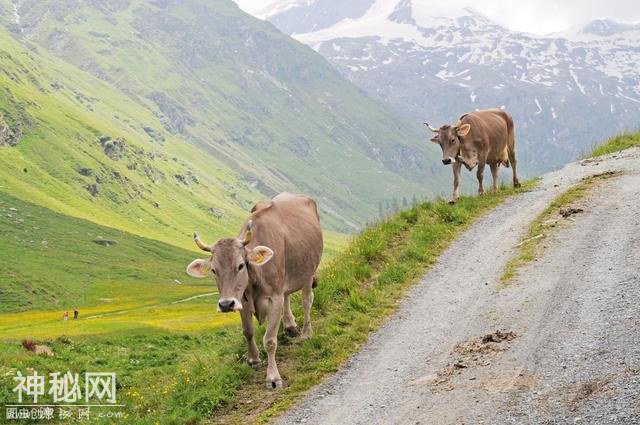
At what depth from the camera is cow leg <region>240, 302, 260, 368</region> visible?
14.9m

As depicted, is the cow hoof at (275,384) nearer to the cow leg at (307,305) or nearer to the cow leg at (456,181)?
the cow leg at (307,305)

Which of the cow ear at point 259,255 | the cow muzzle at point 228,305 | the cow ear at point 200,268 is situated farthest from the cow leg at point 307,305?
the cow muzzle at point 228,305

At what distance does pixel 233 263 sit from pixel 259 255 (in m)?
0.62

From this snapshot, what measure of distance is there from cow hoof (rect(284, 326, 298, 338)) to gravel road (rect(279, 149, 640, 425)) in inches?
80.1

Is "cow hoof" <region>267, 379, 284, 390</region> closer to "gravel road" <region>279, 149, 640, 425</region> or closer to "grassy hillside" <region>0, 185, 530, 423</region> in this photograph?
"grassy hillside" <region>0, 185, 530, 423</region>

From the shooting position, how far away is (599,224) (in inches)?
882

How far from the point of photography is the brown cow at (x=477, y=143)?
27781mm

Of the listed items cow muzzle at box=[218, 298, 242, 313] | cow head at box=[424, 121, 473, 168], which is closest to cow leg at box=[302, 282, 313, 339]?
cow muzzle at box=[218, 298, 242, 313]

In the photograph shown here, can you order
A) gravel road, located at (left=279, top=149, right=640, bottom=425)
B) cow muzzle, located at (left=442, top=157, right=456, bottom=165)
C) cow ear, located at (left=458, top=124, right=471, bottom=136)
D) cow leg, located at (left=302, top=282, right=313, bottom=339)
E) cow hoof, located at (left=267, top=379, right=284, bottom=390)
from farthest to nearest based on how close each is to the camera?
cow ear, located at (left=458, top=124, right=471, bottom=136) → cow muzzle, located at (left=442, top=157, right=456, bottom=165) → cow leg, located at (left=302, top=282, right=313, bottom=339) → cow hoof, located at (left=267, top=379, right=284, bottom=390) → gravel road, located at (left=279, top=149, right=640, bottom=425)

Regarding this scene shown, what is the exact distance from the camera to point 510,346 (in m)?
14.4

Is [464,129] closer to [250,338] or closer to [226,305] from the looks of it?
[250,338]

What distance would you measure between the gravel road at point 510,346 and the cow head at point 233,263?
2819 millimetres

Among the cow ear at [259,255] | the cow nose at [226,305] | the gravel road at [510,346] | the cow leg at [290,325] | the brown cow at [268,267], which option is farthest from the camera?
the cow leg at [290,325]

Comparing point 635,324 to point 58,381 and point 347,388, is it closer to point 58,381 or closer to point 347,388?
point 347,388
